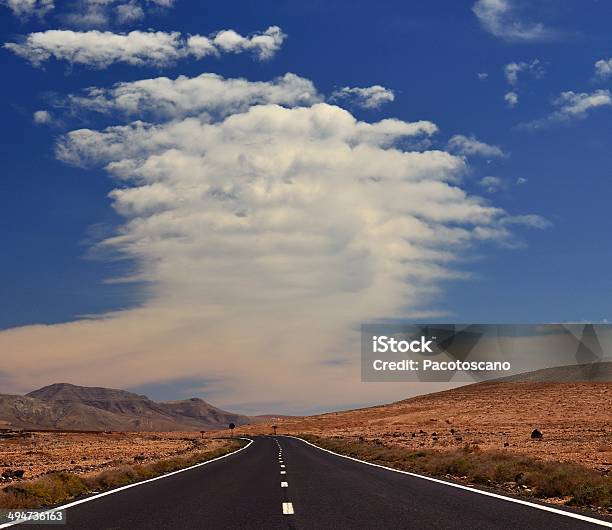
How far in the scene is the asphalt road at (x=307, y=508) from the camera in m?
11.4

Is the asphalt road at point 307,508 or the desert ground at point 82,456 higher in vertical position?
the asphalt road at point 307,508

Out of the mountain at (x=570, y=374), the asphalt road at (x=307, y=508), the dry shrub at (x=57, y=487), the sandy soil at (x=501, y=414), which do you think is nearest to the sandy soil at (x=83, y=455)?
the dry shrub at (x=57, y=487)

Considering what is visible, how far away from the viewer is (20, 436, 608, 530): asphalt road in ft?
37.5

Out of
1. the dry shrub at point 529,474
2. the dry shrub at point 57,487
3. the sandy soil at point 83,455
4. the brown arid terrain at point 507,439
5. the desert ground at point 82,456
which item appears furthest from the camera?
the sandy soil at point 83,455

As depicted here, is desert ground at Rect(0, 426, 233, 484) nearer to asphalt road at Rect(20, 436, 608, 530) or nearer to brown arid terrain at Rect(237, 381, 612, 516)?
asphalt road at Rect(20, 436, 608, 530)

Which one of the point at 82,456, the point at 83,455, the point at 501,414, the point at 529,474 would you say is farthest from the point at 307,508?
the point at 501,414

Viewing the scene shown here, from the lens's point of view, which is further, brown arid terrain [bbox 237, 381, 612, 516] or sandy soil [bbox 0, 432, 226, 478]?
sandy soil [bbox 0, 432, 226, 478]

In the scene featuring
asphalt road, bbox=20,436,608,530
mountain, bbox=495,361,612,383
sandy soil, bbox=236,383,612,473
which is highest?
mountain, bbox=495,361,612,383

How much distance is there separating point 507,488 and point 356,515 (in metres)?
8.24

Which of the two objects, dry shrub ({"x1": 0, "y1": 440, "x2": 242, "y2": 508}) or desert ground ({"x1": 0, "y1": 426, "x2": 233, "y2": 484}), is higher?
dry shrub ({"x1": 0, "y1": 440, "x2": 242, "y2": 508})

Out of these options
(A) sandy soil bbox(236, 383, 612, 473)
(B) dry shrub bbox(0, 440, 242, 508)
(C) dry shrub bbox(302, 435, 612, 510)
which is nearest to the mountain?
(A) sandy soil bbox(236, 383, 612, 473)

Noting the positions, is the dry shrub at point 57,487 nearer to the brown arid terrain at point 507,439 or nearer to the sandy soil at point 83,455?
the sandy soil at point 83,455

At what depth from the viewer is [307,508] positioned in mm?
13625

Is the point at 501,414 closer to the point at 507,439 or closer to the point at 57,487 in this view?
the point at 507,439
